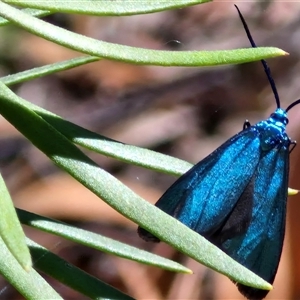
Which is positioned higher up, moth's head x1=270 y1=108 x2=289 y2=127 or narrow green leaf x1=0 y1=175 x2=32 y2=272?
moth's head x1=270 y1=108 x2=289 y2=127

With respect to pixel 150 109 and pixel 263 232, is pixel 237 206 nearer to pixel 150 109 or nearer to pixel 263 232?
pixel 263 232

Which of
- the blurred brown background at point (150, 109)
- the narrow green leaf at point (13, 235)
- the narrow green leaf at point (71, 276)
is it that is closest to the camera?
the narrow green leaf at point (13, 235)

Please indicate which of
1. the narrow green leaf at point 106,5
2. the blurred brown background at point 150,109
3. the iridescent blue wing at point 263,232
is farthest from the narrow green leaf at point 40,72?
the blurred brown background at point 150,109

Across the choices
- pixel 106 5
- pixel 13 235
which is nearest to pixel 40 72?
pixel 106 5

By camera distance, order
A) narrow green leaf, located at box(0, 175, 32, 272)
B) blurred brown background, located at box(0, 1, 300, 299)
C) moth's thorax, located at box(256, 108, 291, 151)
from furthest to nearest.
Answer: blurred brown background, located at box(0, 1, 300, 299) → moth's thorax, located at box(256, 108, 291, 151) → narrow green leaf, located at box(0, 175, 32, 272)

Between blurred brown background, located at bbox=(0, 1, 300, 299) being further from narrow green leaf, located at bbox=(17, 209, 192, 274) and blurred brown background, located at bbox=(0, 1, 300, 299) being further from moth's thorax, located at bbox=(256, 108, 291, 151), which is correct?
narrow green leaf, located at bbox=(17, 209, 192, 274)

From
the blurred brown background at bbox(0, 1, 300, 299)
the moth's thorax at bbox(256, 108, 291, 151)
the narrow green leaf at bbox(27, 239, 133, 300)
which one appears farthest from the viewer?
the blurred brown background at bbox(0, 1, 300, 299)

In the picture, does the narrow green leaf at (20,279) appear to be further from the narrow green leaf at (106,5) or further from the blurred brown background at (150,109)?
the blurred brown background at (150,109)

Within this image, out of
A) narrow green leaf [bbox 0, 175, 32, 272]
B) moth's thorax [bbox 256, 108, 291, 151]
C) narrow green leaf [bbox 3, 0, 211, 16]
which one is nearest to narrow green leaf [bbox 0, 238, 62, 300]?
narrow green leaf [bbox 0, 175, 32, 272]
